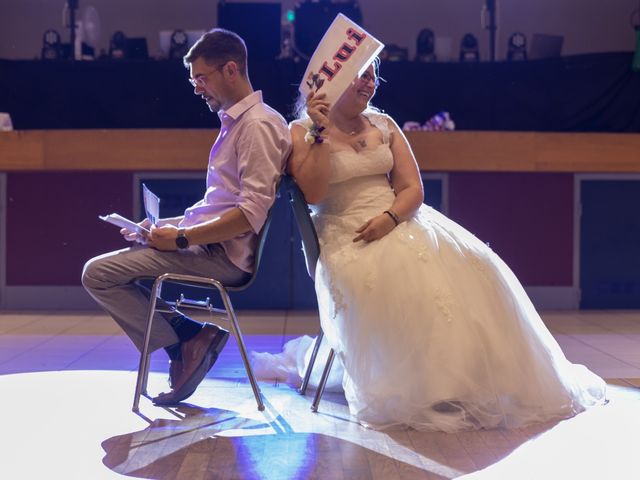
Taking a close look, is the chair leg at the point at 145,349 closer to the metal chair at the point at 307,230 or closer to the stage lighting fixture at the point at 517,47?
the metal chair at the point at 307,230

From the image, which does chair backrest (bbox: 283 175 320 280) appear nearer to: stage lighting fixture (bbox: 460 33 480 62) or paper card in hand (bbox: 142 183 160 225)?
paper card in hand (bbox: 142 183 160 225)

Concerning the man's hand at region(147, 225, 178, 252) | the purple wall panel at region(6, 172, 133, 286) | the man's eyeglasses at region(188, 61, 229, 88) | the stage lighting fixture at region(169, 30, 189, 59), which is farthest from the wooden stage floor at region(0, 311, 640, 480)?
the stage lighting fixture at region(169, 30, 189, 59)

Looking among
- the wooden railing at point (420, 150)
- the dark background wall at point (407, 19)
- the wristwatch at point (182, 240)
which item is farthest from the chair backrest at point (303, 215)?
the dark background wall at point (407, 19)

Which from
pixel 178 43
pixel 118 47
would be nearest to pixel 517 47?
pixel 178 43

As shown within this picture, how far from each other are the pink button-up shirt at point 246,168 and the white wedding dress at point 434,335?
0.93 feet

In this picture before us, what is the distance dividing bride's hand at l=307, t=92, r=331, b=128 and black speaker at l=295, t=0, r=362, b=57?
326 cm

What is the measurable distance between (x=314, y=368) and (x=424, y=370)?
2.12 feet

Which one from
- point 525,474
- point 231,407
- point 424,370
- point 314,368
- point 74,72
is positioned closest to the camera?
point 525,474

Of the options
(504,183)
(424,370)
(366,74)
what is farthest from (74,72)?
(424,370)

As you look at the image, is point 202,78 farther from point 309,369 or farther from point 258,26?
point 258,26

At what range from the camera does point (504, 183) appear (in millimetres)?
5648

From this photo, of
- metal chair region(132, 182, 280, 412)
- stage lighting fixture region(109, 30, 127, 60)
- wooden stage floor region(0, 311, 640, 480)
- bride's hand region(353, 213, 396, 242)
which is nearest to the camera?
wooden stage floor region(0, 311, 640, 480)

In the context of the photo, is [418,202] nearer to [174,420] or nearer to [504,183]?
Result: [174,420]

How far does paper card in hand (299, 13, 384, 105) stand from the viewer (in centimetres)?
261
